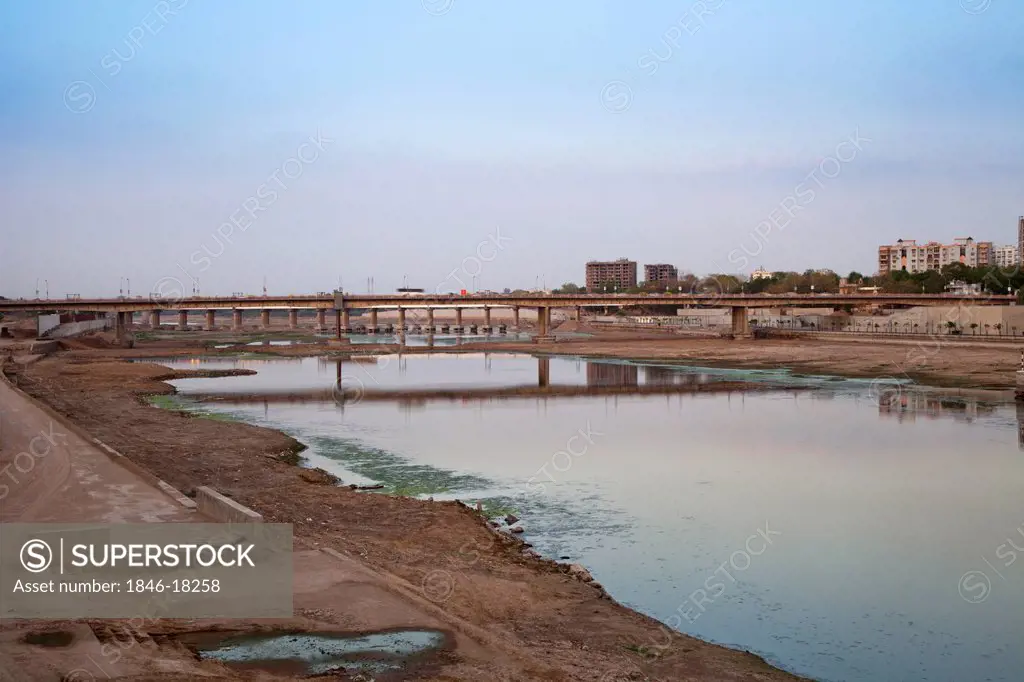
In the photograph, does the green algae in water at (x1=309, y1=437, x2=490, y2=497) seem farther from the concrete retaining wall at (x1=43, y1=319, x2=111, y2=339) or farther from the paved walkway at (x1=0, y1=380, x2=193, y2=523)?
the concrete retaining wall at (x1=43, y1=319, x2=111, y2=339)

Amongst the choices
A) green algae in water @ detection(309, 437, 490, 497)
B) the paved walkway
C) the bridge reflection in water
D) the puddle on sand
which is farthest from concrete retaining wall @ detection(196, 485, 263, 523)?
the bridge reflection in water

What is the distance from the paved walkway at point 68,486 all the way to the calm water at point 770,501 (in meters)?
7.43

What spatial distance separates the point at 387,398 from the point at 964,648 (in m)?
41.7

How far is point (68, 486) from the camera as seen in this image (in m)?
19.8

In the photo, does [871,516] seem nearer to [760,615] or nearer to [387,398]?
[760,615]

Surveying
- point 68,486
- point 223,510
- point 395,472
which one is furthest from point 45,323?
point 223,510

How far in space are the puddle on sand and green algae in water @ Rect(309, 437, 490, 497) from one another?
1241 centimetres

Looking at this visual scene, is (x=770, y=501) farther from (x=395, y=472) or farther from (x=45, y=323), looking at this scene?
(x=45, y=323)

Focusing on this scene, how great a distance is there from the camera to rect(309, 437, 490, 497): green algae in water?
2550 centimetres

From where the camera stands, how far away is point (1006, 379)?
183 ft

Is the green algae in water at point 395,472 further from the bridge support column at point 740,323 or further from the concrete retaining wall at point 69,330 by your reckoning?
the concrete retaining wall at point 69,330

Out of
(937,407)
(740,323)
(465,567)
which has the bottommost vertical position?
(937,407)

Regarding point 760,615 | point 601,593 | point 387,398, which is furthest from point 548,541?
point 387,398

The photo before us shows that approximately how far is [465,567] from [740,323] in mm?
101902
